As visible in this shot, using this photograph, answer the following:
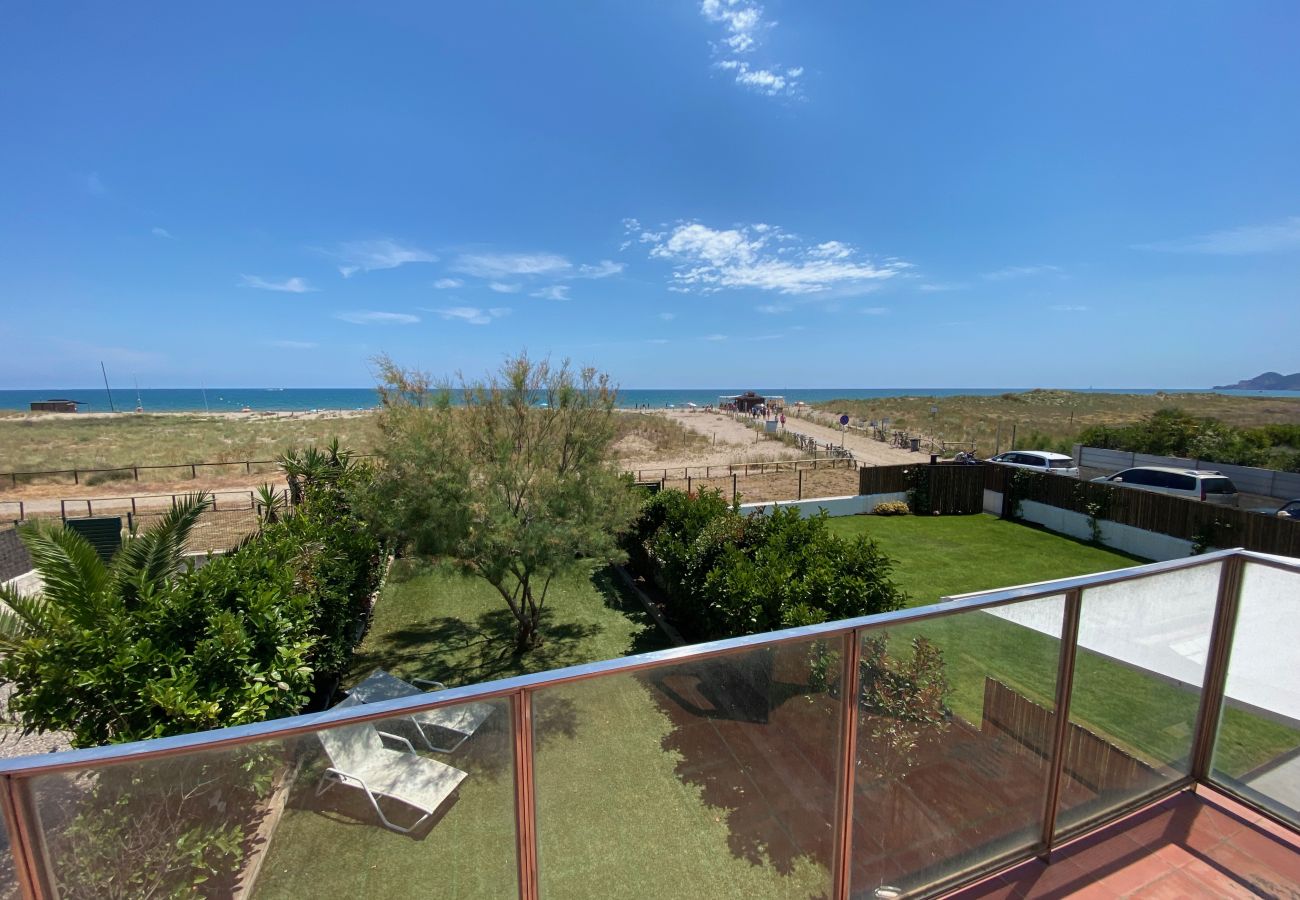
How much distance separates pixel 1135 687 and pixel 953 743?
3.89ft

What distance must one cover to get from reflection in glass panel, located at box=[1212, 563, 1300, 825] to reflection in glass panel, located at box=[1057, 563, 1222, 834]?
16 centimetres

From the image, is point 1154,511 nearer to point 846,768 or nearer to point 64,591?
point 846,768

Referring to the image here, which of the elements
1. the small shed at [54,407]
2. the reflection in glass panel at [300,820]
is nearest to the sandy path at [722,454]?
the reflection in glass panel at [300,820]

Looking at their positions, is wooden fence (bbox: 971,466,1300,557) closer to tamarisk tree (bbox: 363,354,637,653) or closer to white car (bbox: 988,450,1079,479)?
white car (bbox: 988,450,1079,479)

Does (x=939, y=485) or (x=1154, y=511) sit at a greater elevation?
(x=1154, y=511)

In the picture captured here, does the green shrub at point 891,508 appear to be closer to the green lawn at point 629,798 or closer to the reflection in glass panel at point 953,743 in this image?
the green lawn at point 629,798

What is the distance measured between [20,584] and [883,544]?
17.4m

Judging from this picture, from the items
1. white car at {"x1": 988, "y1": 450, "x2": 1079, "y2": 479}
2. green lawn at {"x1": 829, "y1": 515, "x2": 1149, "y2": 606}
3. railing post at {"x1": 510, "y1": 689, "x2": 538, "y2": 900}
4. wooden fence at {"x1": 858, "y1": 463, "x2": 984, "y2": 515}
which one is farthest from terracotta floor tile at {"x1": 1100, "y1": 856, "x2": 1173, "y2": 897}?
white car at {"x1": 988, "y1": 450, "x2": 1079, "y2": 479}

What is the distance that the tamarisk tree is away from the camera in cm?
700

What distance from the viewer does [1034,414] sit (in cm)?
4984

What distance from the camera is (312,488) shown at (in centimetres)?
964

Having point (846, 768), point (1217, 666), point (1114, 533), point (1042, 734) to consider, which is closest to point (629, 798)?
point (846, 768)

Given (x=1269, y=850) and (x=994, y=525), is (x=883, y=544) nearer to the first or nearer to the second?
(x=994, y=525)

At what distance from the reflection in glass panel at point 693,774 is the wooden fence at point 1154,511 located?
1374 cm
